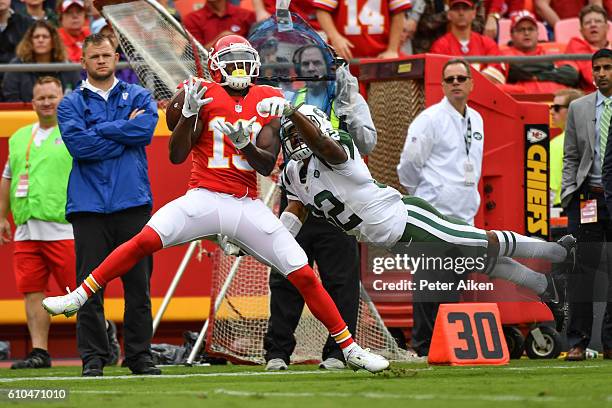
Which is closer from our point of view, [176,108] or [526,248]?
[176,108]

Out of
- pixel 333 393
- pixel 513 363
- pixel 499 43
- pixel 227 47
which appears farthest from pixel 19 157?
pixel 499 43

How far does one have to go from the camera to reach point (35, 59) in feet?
38.5

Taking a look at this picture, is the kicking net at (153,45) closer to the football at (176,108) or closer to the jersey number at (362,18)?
the football at (176,108)

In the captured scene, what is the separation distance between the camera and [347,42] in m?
11.9

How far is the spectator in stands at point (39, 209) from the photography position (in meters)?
9.92

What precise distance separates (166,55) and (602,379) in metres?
4.47

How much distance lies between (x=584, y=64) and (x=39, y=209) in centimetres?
592

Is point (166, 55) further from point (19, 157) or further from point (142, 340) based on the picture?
point (142, 340)

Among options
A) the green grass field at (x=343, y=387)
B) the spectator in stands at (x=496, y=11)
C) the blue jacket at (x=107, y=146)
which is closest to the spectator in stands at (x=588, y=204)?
the green grass field at (x=343, y=387)

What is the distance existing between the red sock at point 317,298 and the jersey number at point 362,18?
5.29 metres

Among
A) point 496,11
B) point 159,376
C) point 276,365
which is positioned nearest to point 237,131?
point 159,376

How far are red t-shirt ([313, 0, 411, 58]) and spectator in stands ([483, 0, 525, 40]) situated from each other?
211cm

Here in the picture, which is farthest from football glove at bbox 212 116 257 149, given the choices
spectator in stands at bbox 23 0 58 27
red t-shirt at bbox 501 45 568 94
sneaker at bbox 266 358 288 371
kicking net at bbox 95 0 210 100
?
spectator in stands at bbox 23 0 58 27

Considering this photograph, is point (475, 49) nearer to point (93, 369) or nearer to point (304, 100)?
point (304, 100)
